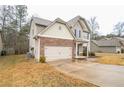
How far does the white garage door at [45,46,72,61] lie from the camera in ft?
48.0

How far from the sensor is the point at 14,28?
27016 millimetres

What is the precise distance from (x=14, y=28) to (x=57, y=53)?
1461 cm

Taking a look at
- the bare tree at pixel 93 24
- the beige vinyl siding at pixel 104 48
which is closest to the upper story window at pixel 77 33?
the bare tree at pixel 93 24

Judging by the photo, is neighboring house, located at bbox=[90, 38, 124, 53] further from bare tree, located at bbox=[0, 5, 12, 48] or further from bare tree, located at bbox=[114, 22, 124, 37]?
bare tree, located at bbox=[0, 5, 12, 48]

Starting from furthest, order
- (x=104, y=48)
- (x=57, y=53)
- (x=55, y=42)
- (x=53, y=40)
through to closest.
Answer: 1. (x=104, y=48)
2. (x=57, y=53)
3. (x=55, y=42)
4. (x=53, y=40)

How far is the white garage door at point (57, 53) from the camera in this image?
14.6 metres

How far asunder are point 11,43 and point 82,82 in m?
22.7

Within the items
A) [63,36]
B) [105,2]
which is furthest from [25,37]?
[105,2]

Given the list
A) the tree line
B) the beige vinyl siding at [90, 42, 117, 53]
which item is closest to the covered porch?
the tree line

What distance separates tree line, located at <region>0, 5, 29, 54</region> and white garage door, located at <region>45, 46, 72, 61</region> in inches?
522

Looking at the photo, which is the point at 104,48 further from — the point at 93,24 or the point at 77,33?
the point at 77,33

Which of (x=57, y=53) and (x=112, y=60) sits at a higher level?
(x=57, y=53)

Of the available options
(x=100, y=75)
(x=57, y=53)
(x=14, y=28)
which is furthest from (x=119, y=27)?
(x=100, y=75)
